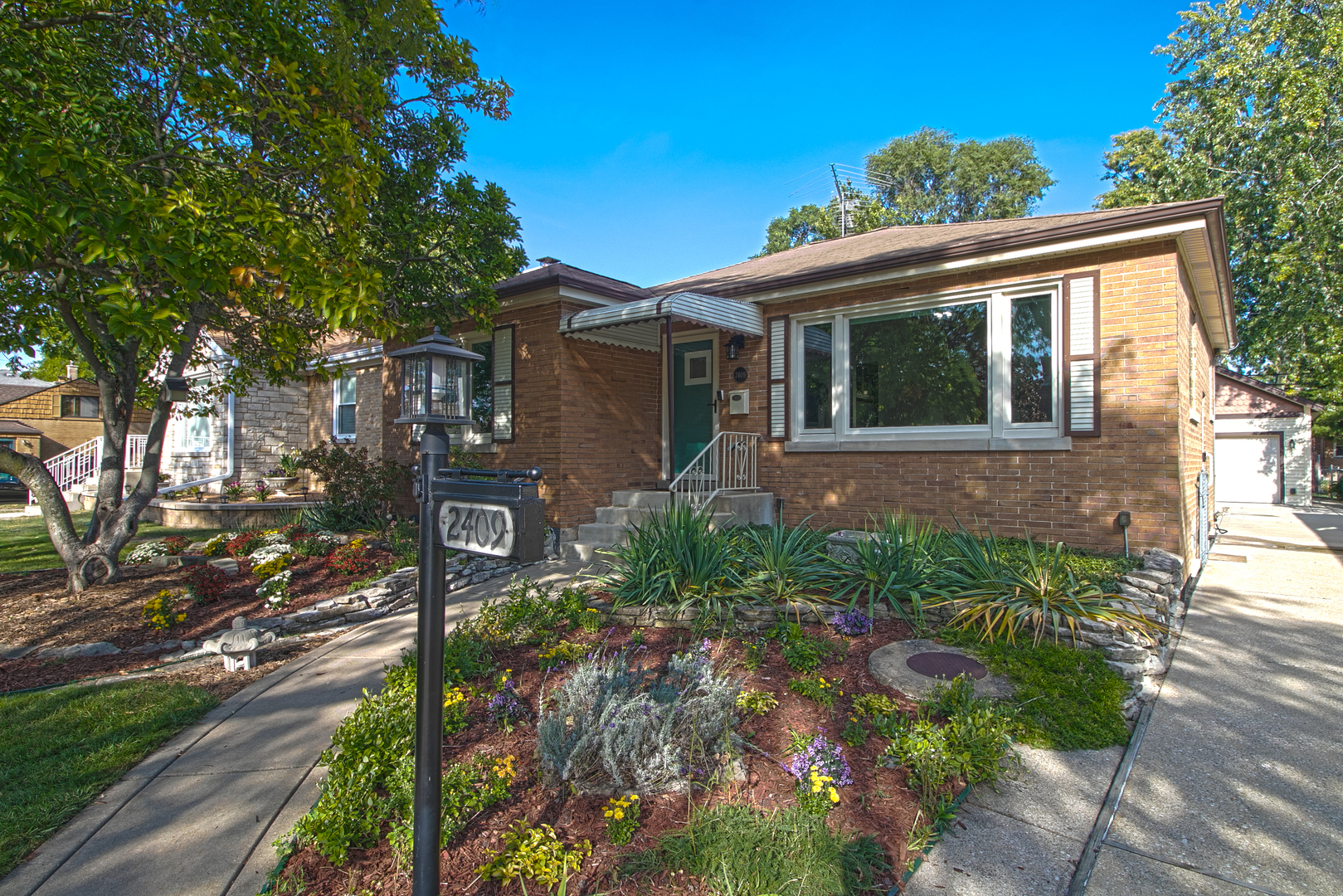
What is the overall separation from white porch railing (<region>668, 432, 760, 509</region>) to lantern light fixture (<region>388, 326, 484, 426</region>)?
5.72m

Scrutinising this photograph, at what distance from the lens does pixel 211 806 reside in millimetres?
2867

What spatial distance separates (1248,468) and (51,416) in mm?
43755

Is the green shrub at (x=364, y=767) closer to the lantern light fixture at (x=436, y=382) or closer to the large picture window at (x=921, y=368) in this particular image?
the lantern light fixture at (x=436, y=382)

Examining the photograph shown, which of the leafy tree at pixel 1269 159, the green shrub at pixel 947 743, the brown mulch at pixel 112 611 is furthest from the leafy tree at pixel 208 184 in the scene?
the leafy tree at pixel 1269 159

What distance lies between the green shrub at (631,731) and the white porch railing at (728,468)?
499cm

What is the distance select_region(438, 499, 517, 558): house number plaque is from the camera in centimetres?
188

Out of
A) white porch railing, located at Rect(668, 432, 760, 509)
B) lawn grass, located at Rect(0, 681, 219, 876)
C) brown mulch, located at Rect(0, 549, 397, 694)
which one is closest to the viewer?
lawn grass, located at Rect(0, 681, 219, 876)

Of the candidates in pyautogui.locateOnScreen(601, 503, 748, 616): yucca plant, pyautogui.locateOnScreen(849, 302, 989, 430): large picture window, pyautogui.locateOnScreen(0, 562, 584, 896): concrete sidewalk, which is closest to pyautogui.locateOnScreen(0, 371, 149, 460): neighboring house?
pyautogui.locateOnScreen(0, 562, 584, 896): concrete sidewalk

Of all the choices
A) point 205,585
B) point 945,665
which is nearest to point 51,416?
point 205,585

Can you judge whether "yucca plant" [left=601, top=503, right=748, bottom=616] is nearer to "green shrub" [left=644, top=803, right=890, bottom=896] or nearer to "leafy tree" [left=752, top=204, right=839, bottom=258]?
"green shrub" [left=644, top=803, right=890, bottom=896]

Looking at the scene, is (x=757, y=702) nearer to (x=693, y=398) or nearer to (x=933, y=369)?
(x=933, y=369)

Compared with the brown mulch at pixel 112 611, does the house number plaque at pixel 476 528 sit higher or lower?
higher

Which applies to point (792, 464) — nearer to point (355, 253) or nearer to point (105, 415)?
point (355, 253)

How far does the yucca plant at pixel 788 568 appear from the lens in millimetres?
4832
